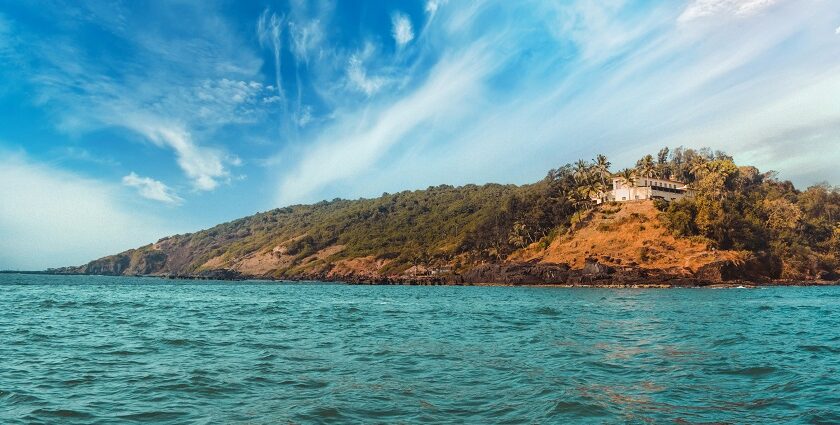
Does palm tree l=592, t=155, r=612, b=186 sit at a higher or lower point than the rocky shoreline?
higher

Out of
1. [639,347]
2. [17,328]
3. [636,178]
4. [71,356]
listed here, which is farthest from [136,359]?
[636,178]

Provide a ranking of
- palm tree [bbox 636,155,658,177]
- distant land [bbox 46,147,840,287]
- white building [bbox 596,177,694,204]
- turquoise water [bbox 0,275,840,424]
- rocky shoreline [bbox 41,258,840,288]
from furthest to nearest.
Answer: palm tree [bbox 636,155,658,177]
white building [bbox 596,177,694,204]
distant land [bbox 46,147,840,287]
rocky shoreline [bbox 41,258,840,288]
turquoise water [bbox 0,275,840,424]

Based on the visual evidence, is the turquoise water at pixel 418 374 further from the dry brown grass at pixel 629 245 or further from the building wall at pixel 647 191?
the building wall at pixel 647 191

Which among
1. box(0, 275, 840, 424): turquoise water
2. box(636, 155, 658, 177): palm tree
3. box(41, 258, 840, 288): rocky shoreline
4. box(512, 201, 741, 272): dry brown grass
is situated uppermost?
box(636, 155, 658, 177): palm tree

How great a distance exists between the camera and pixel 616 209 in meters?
147

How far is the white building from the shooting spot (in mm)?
151750

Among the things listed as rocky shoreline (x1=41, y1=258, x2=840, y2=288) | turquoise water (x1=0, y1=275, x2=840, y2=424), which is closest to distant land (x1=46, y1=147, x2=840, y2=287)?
rocky shoreline (x1=41, y1=258, x2=840, y2=288)

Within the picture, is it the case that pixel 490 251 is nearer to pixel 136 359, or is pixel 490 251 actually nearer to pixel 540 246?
pixel 540 246

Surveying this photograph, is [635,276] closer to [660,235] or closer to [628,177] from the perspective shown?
[660,235]

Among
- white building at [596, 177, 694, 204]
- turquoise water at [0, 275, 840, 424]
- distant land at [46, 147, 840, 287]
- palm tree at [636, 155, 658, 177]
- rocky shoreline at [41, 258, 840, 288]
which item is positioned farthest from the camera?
palm tree at [636, 155, 658, 177]

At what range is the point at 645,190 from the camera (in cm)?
15150

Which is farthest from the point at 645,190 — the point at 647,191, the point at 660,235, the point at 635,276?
the point at 635,276

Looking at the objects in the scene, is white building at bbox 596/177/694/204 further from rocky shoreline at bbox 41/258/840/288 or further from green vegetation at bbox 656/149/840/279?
rocky shoreline at bbox 41/258/840/288

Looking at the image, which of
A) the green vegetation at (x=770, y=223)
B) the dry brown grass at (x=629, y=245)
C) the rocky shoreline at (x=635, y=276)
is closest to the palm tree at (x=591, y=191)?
the dry brown grass at (x=629, y=245)
